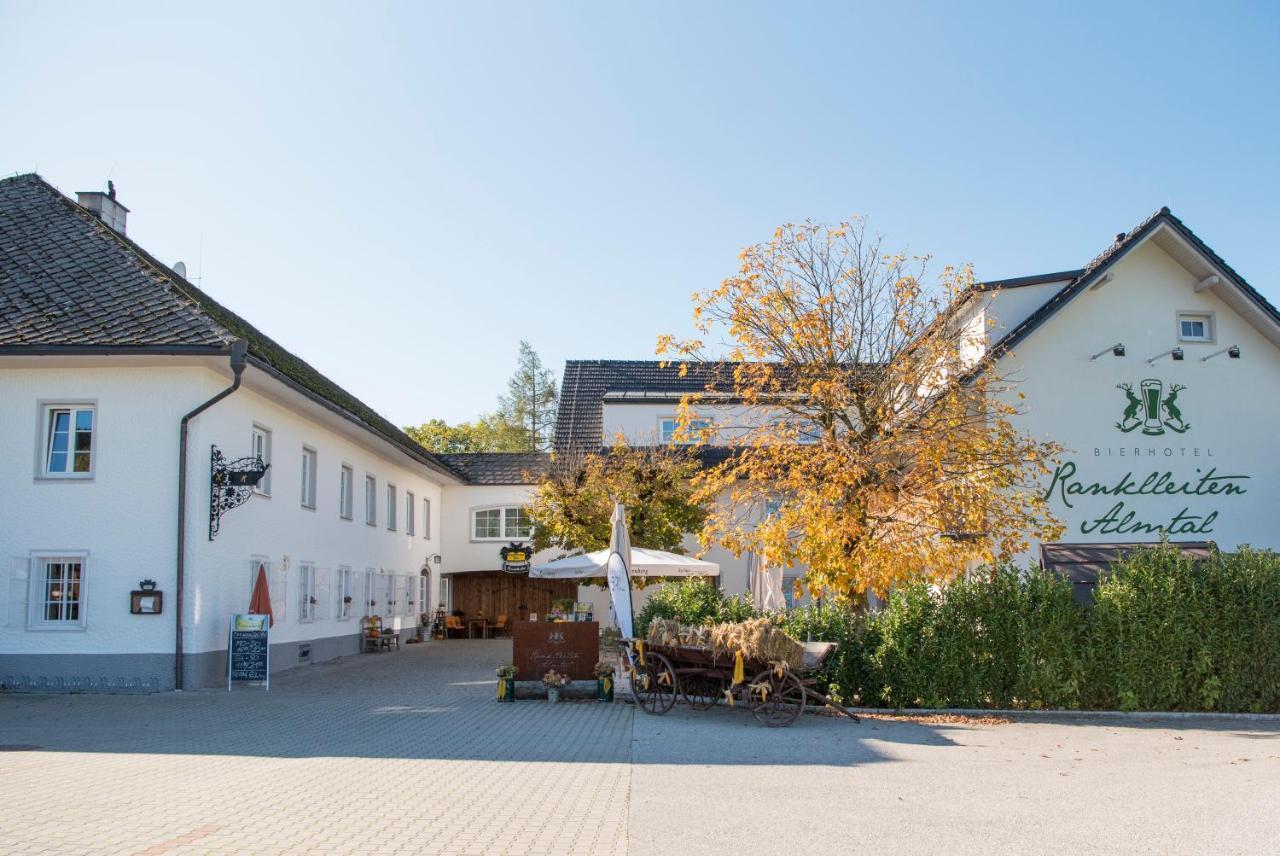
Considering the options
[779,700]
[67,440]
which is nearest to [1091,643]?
[779,700]

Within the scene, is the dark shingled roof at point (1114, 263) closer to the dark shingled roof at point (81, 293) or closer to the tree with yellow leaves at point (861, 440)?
the tree with yellow leaves at point (861, 440)

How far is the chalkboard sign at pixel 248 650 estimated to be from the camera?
56.3 ft

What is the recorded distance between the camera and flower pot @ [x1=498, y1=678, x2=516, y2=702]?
15719 millimetres

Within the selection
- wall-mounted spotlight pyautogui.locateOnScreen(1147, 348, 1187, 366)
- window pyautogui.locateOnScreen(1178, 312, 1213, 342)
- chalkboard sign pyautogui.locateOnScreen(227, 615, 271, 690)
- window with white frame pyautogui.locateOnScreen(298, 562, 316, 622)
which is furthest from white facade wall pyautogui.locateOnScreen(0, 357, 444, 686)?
window pyautogui.locateOnScreen(1178, 312, 1213, 342)

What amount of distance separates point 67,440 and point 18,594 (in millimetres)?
2375

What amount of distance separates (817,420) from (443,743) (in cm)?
716

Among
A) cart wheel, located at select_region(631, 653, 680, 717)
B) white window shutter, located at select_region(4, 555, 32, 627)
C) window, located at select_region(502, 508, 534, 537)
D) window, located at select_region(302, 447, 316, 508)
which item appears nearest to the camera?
cart wheel, located at select_region(631, 653, 680, 717)

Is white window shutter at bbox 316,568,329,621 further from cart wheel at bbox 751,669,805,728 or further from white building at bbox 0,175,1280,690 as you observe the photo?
cart wheel at bbox 751,669,805,728

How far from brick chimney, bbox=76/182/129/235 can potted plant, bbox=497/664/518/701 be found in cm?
1277

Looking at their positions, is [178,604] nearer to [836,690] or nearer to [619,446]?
[836,690]

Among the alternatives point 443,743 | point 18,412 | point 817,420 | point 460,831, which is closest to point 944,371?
point 817,420

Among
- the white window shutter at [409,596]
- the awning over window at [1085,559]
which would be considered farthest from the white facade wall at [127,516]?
the white window shutter at [409,596]

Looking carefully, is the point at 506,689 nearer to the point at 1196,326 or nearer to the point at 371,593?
the point at 371,593

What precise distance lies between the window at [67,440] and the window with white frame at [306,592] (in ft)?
18.4
